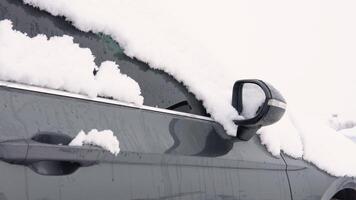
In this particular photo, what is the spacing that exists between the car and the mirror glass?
2cm

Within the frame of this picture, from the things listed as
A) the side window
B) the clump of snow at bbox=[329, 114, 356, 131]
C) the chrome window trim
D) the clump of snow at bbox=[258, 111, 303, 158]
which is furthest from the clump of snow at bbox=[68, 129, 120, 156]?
the clump of snow at bbox=[329, 114, 356, 131]

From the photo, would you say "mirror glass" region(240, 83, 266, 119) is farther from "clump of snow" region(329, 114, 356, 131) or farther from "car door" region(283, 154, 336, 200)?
"clump of snow" region(329, 114, 356, 131)

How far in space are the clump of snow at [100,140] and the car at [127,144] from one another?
2 centimetres

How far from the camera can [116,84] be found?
166cm

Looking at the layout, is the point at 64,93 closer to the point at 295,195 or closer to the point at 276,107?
the point at 276,107

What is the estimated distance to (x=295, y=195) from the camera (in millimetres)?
2535

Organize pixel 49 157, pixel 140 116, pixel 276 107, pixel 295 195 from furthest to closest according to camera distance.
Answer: pixel 295 195 → pixel 276 107 → pixel 140 116 → pixel 49 157

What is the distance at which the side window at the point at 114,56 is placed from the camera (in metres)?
1.42

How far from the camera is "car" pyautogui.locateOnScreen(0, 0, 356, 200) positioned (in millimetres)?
1256

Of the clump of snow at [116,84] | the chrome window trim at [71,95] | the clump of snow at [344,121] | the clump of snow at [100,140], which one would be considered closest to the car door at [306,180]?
the chrome window trim at [71,95]

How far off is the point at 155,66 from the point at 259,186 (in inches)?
30.8

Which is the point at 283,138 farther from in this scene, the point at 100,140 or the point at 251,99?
the point at 100,140

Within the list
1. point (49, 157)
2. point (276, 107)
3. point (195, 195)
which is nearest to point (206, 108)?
point (276, 107)

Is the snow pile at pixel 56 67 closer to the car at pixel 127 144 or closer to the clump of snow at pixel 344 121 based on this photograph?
the car at pixel 127 144
